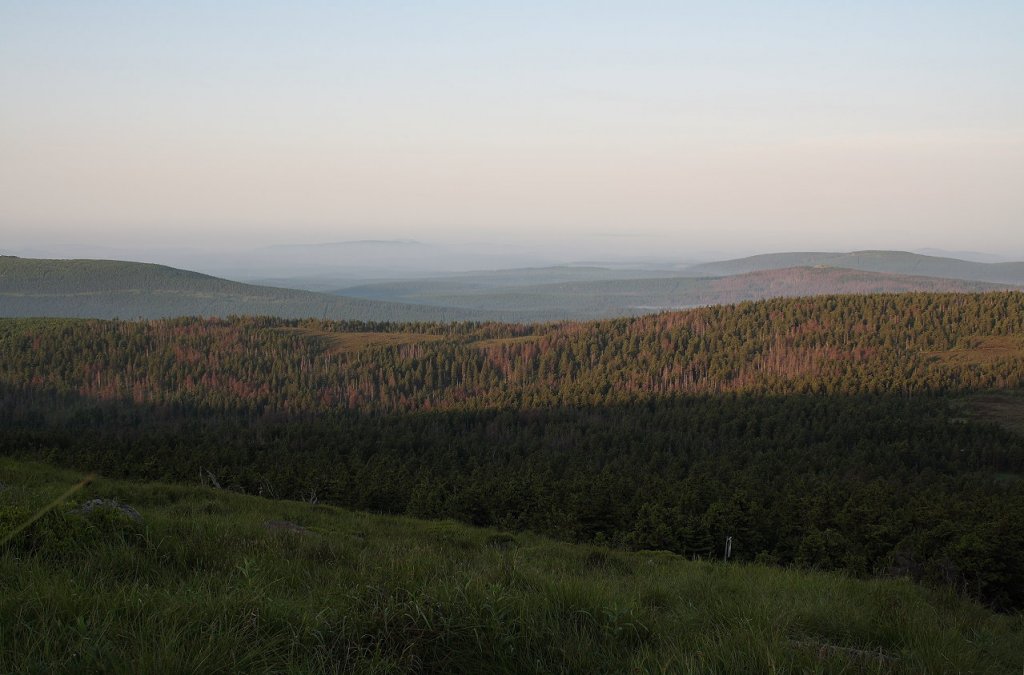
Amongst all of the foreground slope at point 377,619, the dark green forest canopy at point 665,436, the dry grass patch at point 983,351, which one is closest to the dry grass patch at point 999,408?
the dark green forest canopy at point 665,436

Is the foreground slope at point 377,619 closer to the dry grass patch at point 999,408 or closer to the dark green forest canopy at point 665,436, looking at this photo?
the dark green forest canopy at point 665,436

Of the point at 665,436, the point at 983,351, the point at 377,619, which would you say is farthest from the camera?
the point at 983,351

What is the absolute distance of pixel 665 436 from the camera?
347 feet

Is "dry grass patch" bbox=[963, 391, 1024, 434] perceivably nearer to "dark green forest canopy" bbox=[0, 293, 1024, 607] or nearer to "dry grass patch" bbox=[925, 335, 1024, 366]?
"dark green forest canopy" bbox=[0, 293, 1024, 607]

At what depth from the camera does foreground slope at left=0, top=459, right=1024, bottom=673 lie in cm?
534

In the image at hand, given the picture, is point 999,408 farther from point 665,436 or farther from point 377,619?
point 377,619

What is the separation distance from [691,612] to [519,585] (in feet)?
7.05

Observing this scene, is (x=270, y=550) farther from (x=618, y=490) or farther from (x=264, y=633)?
(x=618, y=490)

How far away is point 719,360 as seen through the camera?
179m

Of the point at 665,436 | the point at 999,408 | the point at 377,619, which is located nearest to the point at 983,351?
the point at 999,408

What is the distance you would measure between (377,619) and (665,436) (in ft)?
340

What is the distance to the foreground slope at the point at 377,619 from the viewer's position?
534 cm

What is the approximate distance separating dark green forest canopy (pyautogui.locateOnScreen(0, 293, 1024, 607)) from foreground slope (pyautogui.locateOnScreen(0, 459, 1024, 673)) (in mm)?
8569

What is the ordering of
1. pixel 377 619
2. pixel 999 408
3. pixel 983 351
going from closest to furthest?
pixel 377 619 → pixel 999 408 → pixel 983 351
